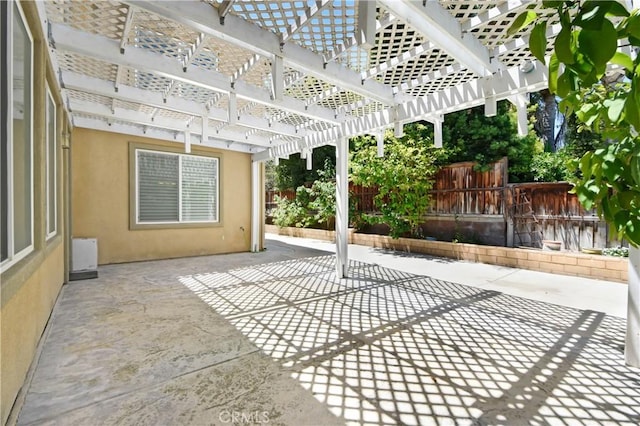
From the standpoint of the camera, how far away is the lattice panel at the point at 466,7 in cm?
242

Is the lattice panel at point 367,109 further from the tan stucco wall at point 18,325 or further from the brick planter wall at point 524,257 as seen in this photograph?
the tan stucco wall at point 18,325

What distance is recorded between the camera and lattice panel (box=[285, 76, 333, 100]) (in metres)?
3.98

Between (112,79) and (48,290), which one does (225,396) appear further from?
(112,79)

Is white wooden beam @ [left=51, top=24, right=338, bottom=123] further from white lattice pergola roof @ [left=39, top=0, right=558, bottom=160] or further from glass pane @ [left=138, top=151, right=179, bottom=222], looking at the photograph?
glass pane @ [left=138, top=151, right=179, bottom=222]

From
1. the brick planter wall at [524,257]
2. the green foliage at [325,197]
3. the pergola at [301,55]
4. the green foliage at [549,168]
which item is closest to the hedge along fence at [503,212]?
the brick planter wall at [524,257]

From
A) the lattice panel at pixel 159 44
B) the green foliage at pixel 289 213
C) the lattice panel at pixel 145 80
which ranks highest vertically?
the lattice panel at pixel 145 80

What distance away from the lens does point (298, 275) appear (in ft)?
18.6

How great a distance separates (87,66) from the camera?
3705 mm

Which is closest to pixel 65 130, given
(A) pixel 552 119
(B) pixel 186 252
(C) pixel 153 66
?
(C) pixel 153 66

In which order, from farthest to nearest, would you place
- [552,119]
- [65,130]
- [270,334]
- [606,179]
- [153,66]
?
[552,119] → [65,130] → [153,66] → [270,334] → [606,179]

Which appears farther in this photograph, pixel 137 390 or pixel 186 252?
pixel 186 252

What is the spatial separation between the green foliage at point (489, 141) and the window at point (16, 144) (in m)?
8.03

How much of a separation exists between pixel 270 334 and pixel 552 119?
1378cm

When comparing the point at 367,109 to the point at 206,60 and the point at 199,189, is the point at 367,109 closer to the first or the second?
the point at 206,60
